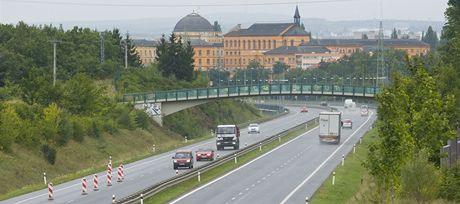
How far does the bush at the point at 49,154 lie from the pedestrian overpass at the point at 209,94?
43669 millimetres

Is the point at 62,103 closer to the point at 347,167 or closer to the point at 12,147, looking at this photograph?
the point at 12,147

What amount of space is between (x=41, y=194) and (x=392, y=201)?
2095 centimetres

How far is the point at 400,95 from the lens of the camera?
52.7m

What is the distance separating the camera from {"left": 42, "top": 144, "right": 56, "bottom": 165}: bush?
83.4 m

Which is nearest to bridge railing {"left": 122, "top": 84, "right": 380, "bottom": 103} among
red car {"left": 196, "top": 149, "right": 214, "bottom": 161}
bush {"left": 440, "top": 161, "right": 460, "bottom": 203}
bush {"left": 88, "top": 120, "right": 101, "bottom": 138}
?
bush {"left": 88, "top": 120, "right": 101, "bottom": 138}

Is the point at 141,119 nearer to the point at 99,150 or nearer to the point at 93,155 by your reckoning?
the point at 99,150

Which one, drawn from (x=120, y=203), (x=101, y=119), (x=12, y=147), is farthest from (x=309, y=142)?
(x=120, y=203)

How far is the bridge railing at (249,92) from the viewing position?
430ft

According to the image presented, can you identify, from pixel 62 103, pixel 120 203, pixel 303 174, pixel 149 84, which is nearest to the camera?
pixel 120 203

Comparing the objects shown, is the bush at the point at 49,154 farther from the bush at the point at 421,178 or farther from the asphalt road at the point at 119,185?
the bush at the point at 421,178

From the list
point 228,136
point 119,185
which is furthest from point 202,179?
point 228,136

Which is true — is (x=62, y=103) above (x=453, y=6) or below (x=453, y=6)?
below

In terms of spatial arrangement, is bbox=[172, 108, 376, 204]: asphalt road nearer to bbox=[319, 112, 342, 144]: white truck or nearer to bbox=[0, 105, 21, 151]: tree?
bbox=[319, 112, 342, 144]: white truck

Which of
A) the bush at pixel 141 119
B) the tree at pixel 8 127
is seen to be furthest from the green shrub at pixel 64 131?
the bush at pixel 141 119
